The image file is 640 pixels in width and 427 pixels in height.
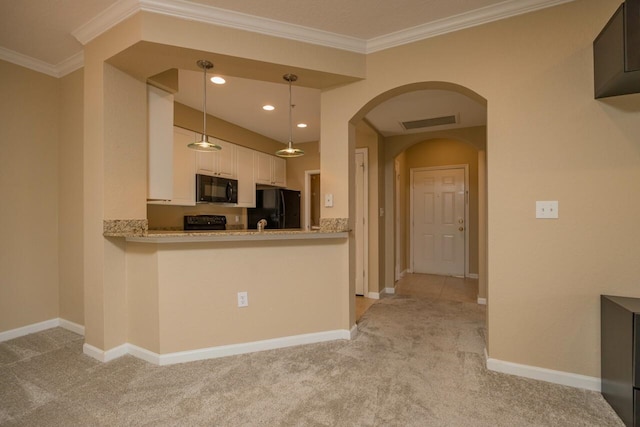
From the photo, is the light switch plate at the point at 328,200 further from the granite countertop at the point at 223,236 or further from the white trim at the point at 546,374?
the white trim at the point at 546,374

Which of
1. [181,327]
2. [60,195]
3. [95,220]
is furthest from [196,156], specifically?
[181,327]

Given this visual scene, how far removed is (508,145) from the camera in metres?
2.04

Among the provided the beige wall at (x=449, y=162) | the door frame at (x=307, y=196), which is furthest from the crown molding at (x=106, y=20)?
the beige wall at (x=449, y=162)

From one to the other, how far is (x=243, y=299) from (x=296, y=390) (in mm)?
826

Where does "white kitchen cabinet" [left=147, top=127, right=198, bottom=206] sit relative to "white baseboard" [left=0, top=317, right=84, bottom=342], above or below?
above

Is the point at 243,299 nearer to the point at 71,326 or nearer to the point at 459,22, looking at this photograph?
the point at 71,326

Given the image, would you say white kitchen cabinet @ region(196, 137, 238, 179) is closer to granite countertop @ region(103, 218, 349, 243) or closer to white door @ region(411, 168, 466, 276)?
granite countertop @ region(103, 218, 349, 243)

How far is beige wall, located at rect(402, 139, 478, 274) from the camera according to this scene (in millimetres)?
5246

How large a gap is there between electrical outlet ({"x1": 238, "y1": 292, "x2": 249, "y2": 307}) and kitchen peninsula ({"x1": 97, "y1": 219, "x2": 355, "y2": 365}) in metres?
0.02

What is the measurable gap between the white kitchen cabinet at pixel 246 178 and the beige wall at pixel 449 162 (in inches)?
115

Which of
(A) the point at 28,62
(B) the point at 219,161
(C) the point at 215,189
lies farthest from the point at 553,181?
(A) the point at 28,62

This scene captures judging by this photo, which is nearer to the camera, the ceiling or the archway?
the ceiling

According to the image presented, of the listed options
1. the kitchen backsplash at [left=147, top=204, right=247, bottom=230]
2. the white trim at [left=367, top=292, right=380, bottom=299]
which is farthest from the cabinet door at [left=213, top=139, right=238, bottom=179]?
the white trim at [left=367, top=292, right=380, bottom=299]

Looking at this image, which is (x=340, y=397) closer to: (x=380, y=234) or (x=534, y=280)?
(x=534, y=280)
